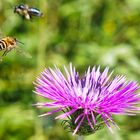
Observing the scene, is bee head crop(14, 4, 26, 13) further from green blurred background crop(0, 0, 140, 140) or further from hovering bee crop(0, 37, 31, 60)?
green blurred background crop(0, 0, 140, 140)

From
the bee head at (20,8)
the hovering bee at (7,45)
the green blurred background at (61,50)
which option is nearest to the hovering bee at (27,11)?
the bee head at (20,8)

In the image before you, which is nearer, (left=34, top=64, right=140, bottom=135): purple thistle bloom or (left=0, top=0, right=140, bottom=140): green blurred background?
(left=34, top=64, right=140, bottom=135): purple thistle bloom

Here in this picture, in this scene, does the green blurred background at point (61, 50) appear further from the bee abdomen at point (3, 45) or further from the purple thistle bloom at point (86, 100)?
the purple thistle bloom at point (86, 100)

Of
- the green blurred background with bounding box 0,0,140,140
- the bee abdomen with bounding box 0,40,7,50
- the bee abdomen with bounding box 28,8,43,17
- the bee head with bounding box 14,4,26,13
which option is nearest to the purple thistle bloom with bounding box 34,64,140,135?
the bee abdomen with bounding box 0,40,7,50

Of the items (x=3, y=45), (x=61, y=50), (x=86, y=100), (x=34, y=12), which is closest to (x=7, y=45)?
(x=3, y=45)

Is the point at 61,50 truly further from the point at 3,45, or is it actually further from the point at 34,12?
the point at 3,45

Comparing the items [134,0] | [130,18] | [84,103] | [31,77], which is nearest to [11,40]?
[84,103]

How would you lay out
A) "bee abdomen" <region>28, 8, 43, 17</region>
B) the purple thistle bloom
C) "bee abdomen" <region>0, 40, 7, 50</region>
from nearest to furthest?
the purple thistle bloom
"bee abdomen" <region>0, 40, 7, 50</region>
"bee abdomen" <region>28, 8, 43, 17</region>
